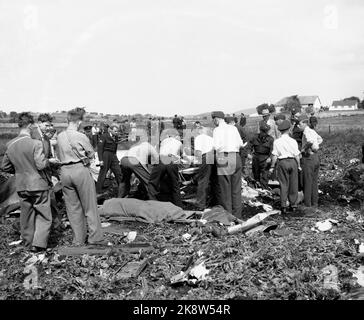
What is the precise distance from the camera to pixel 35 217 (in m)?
7.44

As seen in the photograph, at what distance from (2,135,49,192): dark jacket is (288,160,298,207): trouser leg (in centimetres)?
489

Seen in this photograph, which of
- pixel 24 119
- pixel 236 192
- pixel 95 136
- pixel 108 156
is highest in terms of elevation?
pixel 24 119

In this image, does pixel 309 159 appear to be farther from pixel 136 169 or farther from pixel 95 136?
pixel 95 136

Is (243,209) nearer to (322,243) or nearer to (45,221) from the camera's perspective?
(322,243)

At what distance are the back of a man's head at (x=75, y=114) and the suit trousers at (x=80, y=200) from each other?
0.69 metres

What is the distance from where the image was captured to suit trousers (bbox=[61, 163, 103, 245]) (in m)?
6.96

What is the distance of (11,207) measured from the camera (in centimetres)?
918

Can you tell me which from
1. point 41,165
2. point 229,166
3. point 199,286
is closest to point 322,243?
point 199,286

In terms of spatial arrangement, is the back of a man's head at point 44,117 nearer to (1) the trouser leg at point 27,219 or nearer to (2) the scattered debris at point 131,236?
(1) the trouser leg at point 27,219

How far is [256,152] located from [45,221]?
21.8 feet

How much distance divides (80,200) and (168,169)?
2.64 meters

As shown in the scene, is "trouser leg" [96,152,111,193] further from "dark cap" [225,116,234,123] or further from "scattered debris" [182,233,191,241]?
"scattered debris" [182,233,191,241]

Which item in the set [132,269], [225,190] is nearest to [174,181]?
[225,190]
